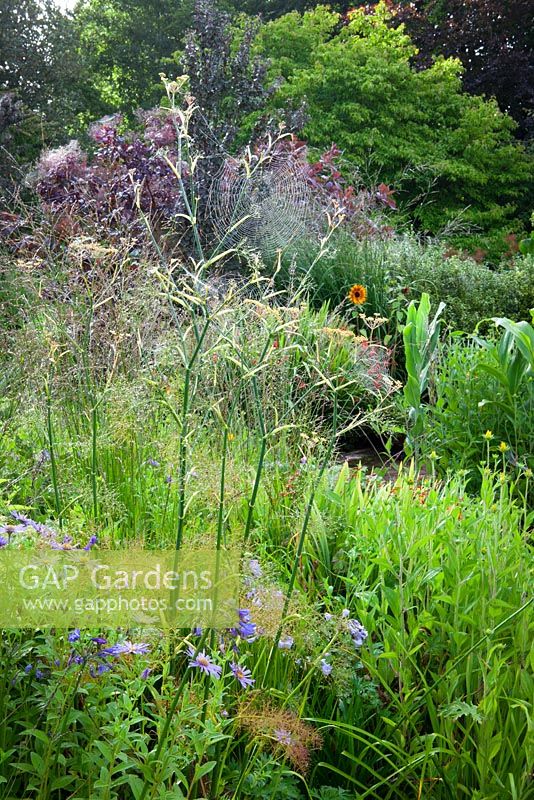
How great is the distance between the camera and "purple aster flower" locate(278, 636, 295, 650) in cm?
162

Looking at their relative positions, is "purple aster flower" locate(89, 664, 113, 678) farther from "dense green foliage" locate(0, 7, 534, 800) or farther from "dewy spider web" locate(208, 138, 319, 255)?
"dewy spider web" locate(208, 138, 319, 255)

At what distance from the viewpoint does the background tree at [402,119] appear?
523 inches

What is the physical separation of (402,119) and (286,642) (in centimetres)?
1398

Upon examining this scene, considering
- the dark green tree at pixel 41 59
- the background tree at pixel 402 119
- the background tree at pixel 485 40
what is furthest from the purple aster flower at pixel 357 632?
the background tree at pixel 485 40

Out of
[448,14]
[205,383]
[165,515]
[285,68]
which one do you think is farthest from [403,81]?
[165,515]

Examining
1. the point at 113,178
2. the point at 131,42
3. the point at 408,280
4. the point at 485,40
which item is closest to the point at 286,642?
the point at 408,280

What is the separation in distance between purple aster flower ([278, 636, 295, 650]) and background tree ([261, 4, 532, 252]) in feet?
39.4

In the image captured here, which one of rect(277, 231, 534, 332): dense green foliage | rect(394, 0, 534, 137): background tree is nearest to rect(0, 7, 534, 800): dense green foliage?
rect(277, 231, 534, 332): dense green foliage

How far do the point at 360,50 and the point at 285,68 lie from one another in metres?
1.44

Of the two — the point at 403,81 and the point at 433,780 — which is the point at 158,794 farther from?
the point at 403,81

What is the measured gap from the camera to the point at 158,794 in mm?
1305

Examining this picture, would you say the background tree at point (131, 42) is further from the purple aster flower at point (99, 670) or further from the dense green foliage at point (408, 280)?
the purple aster flower at point (99, 670)

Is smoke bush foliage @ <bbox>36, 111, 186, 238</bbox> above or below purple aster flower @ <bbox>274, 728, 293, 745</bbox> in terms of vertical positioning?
above

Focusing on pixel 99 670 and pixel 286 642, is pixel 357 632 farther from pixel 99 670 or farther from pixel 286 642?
pixel 99 670
